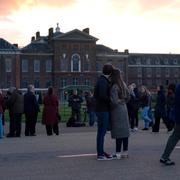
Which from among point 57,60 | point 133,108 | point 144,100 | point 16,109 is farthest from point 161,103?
point 57,60

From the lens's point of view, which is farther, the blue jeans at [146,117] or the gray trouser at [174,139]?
the blue jeans at [146,117]

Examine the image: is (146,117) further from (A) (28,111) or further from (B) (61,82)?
(B) (61,82)

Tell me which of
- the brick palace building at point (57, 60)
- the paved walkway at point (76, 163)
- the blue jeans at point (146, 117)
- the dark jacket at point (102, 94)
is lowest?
the paved walkway at point (76, 163)

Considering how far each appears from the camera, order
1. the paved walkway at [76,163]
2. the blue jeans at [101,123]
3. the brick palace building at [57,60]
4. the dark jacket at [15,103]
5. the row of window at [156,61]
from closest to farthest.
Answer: the paved walkway at [76,163], the blue jeans at [101,123], the dark jacket at [15,103], the brick palace building at [57,60], the row of window at [156,61]

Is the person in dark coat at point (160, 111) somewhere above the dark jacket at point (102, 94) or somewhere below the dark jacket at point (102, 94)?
below

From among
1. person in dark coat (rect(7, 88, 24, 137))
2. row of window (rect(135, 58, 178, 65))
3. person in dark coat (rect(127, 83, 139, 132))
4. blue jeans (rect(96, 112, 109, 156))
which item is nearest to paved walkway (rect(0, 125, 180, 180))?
blue jeans (rect(96, 112, 109, 156))

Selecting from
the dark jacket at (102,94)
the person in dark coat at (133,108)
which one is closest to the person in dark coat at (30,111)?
the person in dark coat at (133,108)

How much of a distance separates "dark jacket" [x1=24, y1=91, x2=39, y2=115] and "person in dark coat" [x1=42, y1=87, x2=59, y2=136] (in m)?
0.36

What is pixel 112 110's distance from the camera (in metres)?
11.1

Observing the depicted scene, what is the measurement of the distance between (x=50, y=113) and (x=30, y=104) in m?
0.75

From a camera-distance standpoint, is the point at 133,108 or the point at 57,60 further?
the point at 57,60

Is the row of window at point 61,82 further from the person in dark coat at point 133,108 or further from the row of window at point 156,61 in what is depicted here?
the person in dark coat at point 133,108

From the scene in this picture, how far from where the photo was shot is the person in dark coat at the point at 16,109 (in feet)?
58.1

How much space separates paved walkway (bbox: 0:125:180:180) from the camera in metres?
9.16
